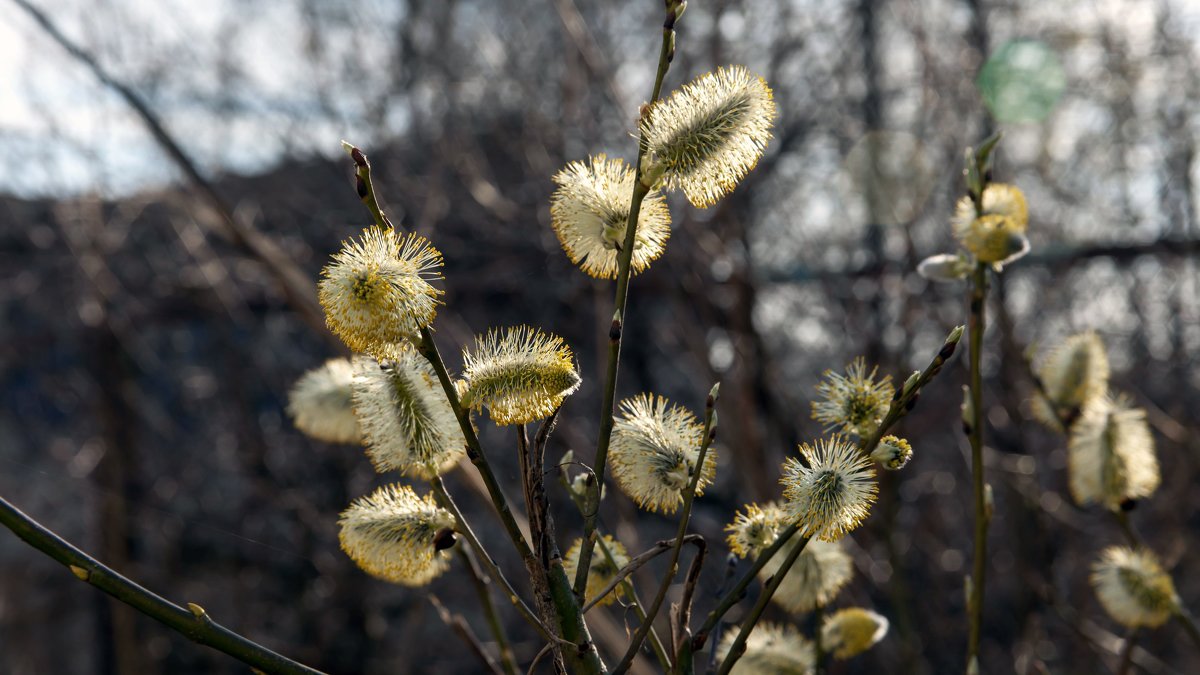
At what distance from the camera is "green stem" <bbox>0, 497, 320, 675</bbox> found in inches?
30.0

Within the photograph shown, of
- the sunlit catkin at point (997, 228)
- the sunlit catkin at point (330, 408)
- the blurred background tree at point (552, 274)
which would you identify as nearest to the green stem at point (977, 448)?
the sunlit catkin at point (997, 228)

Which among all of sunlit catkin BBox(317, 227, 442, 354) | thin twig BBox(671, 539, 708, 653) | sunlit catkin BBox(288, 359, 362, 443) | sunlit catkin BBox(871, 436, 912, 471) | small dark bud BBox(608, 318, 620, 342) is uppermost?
sunlit catkin BBox(288, 359, 362, 443)

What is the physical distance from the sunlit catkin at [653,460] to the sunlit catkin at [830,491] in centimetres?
9

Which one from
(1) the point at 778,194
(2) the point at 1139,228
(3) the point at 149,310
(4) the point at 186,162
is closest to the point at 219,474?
(3) the point at 149,310

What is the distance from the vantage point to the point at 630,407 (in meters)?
0.96

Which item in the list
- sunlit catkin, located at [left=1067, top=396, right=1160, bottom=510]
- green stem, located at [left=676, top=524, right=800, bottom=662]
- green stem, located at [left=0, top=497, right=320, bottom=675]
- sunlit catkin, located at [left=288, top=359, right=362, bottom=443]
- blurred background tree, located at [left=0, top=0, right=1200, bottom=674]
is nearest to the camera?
green stem, located at [left=0, top=497, right=320, bottom=675]

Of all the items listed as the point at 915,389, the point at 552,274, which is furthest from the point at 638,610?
the point at 552,274

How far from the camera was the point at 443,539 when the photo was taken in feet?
2.89

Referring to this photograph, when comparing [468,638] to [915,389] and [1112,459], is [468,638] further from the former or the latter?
[1112,459]

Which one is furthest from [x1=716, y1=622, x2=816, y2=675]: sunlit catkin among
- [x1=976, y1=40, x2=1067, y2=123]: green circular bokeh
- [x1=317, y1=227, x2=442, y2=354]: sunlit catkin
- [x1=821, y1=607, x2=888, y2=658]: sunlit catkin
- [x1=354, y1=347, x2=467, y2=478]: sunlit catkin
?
[x1=976, y1=40, x2=1067, y2=123]: green circular bokeh

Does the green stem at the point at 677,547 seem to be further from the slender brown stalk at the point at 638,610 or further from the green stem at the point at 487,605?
the green stem at the point at 487,605

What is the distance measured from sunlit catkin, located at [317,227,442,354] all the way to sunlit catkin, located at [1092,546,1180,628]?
3.65ft

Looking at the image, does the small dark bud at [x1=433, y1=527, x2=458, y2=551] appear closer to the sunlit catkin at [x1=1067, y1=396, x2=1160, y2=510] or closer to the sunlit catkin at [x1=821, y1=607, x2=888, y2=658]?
the sunlit catkin at [x1=821, y1=607, x2=888, y2=658]

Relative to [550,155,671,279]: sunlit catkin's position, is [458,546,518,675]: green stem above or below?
below
